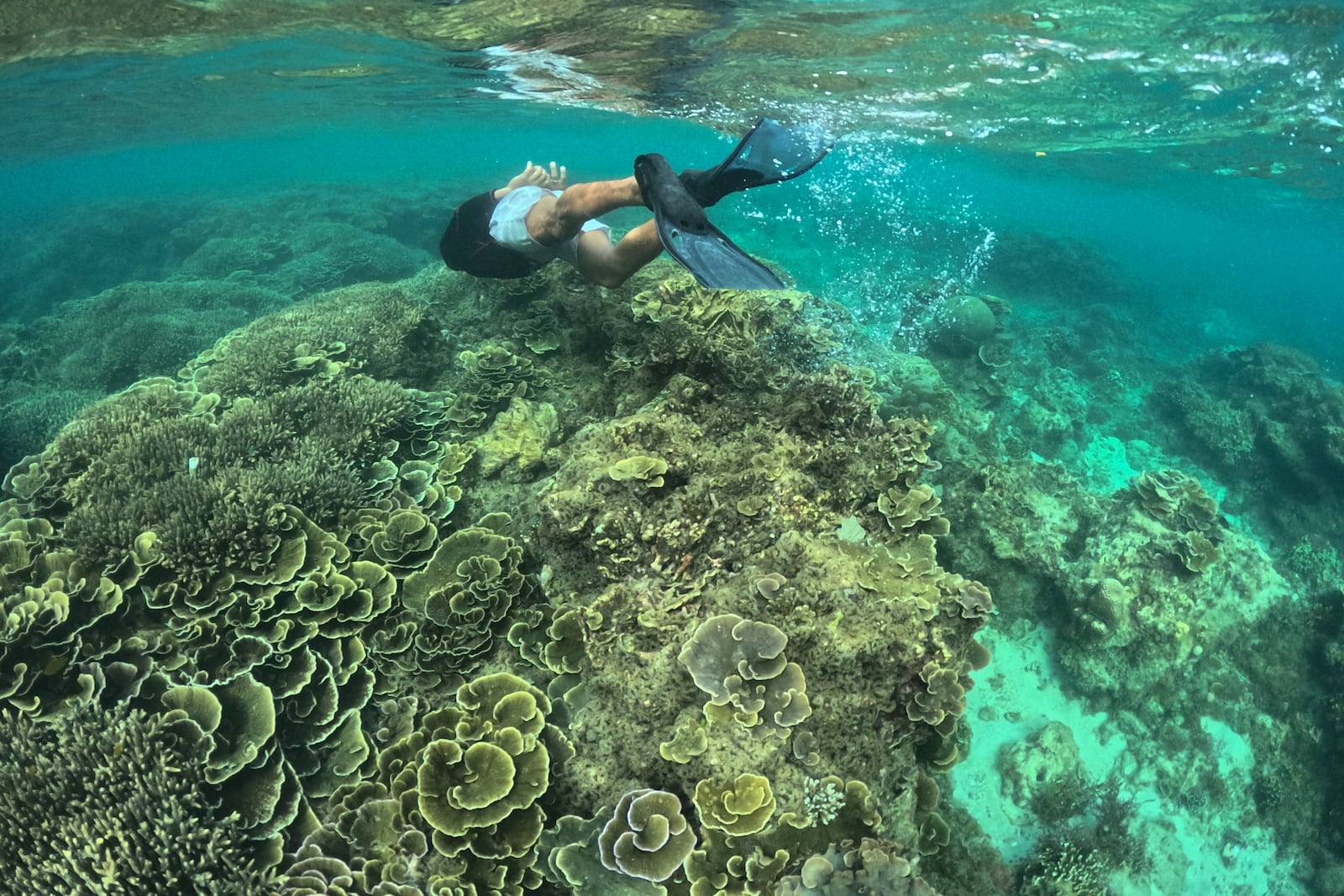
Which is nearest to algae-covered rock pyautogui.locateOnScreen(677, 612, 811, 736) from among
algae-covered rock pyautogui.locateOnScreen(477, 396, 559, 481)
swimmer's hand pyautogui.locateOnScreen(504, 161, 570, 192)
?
algae-covered rock pyautogui.locateOnScreen(477, 396, 559, 481)

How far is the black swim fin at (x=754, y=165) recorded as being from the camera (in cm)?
596

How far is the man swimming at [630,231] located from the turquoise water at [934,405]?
86 centimetres

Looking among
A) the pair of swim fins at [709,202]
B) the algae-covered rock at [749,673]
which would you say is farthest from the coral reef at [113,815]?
the pair of swim fins at [709,202]

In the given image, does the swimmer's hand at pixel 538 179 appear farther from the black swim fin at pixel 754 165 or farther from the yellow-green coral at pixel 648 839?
the yellow-green coral at pixel 648 839

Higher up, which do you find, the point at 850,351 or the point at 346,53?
the point at 346,53

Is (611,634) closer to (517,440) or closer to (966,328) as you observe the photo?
(517,440)

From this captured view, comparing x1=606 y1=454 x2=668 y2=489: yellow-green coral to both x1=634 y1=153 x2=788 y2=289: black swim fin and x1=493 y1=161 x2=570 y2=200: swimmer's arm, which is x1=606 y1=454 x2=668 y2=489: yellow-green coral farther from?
x1=493 y1=161 x2=570 y2=200: swimmer's arm

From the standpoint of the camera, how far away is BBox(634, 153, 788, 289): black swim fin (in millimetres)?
5000

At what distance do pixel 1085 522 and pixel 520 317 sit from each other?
9.60 meters

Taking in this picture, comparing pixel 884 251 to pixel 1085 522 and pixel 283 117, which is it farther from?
pixel 283 117

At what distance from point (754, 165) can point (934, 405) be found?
629 centimetres

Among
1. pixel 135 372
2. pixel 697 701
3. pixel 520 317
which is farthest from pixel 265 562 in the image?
pixel 135 372

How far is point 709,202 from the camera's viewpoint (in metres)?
6.22

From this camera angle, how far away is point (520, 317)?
859cm
